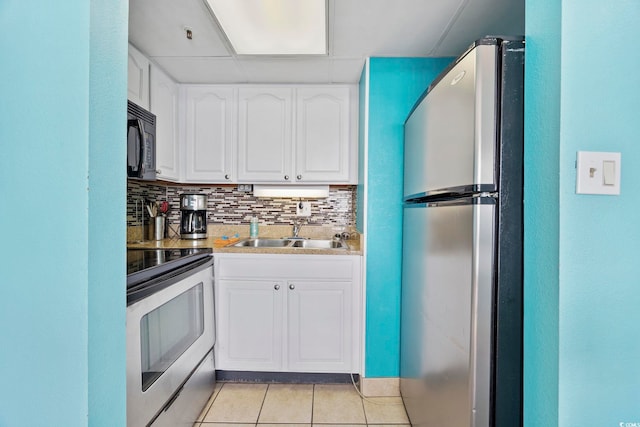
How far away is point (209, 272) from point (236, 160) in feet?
2.98

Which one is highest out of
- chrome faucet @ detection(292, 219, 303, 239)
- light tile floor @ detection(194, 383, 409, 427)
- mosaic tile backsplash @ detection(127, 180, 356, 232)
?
mosaic tile backsplash @ detection(127, 180, 356, 232)

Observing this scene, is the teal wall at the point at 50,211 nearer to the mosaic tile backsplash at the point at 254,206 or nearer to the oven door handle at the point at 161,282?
the oven door handle at the point at 161,282

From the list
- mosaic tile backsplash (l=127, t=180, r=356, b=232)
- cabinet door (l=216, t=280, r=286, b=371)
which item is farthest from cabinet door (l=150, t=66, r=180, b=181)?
A: cabinet door (l=216, t=280, r=286, b=371)

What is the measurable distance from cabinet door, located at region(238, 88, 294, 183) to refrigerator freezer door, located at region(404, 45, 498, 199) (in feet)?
3.82

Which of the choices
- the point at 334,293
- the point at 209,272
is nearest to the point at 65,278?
the point at 209,272

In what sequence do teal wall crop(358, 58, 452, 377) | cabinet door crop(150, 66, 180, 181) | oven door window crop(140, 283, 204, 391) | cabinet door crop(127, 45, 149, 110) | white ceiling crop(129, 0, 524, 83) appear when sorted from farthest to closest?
cabinet door crop(150, 66, 180, 181)
teal wall crop(358, 58, 452, 377)
cabinet door crop(127, 45, 149, 110)
white ceiling crop(129, 0, 524, 83)
oven door window crop(140, 283, 204, 391)

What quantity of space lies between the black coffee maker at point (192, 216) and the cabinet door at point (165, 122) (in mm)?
199

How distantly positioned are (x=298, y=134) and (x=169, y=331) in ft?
5.25

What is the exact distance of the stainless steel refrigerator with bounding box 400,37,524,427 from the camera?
3.26 feet

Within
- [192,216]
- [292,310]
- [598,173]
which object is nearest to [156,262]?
[292,310]

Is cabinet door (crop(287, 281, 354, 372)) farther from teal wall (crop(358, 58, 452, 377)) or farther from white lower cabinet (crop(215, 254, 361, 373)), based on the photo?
teal wall (crop(358, 58, 452, 377))

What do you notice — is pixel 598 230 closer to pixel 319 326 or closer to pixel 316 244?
pixel 319 326

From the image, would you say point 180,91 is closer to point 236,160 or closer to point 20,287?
point 236,160

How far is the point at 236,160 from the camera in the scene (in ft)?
7.97
